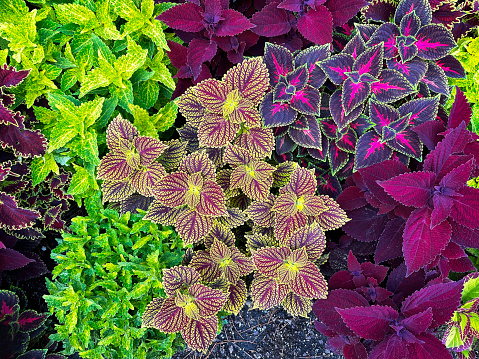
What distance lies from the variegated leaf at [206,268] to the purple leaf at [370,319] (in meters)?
0.59

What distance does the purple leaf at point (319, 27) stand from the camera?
1.71m

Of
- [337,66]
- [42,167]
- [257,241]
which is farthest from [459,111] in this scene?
[42,167]

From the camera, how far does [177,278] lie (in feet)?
5.26

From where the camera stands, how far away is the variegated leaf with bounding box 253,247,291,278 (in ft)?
5.31

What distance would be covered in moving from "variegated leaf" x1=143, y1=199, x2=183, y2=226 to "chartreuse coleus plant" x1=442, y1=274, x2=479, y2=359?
47.4 inches

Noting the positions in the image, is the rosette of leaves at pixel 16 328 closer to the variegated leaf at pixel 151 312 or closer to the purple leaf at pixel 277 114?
the variegated leaf at pixel 151 312

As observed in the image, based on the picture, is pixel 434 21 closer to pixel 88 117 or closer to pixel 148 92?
pixel 148 92

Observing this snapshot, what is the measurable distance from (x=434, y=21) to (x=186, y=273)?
1638mm

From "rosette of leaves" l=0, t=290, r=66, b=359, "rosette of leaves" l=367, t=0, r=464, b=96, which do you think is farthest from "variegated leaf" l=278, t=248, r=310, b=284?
"rosette of leaves" l=0, t=290, r=66, b=359

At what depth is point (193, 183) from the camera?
5.37 ft

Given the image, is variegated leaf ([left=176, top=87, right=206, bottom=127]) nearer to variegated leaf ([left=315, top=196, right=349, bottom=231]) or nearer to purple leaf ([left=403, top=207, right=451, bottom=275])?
variegated leaf ([left=315, top=196, right=349, bottom=231])

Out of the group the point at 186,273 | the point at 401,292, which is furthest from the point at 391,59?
the point at 186,273

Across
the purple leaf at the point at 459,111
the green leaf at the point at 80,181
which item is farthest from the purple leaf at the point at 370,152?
the green leaf at the point at 80,181

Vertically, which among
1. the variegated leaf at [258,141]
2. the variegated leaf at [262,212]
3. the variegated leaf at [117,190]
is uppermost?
the variegated leaf at [258,141]
